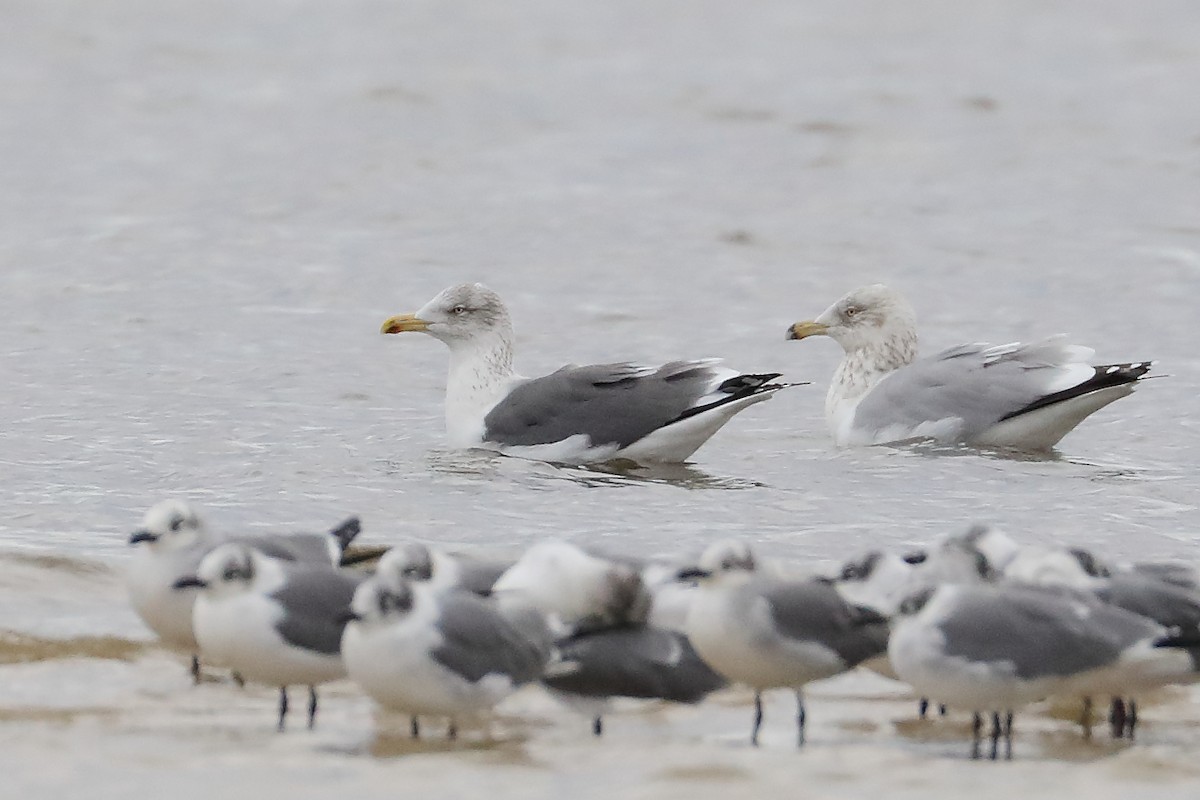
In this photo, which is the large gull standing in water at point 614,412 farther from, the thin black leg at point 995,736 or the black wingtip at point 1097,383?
the thin black leg at point 995,736

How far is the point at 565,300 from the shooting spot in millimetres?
17984

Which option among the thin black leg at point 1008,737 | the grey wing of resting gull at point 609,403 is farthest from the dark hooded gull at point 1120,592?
the grey wing of resting gull at point 609,403

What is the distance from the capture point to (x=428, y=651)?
6488mm

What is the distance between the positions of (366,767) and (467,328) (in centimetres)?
695

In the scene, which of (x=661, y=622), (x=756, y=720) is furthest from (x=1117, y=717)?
(x=661, y=622)

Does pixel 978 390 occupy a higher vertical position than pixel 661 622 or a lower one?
higher

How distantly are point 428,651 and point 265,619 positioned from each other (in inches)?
23.8

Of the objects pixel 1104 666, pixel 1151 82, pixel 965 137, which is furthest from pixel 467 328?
pixel 1151 82

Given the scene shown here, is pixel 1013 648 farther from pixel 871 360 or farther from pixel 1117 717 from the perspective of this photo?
pixel 871 360

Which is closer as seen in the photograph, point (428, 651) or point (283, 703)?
point (428, 651)

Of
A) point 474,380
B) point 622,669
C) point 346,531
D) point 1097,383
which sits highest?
point 1097,383

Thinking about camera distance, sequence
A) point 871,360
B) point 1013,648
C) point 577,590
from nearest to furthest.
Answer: point 1013,648 → point 577,590 → point 871,360

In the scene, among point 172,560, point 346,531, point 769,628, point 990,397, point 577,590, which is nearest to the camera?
point 769,628

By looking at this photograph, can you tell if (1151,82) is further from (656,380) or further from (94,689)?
(94,689)
